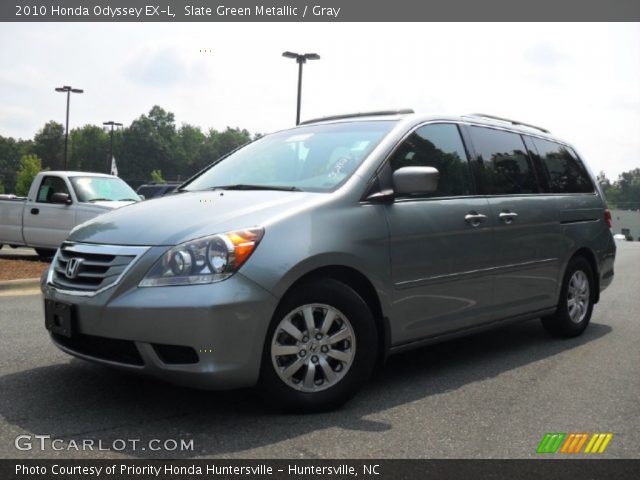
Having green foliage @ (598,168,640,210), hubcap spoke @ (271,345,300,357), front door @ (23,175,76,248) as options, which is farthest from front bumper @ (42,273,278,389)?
green foliage @ (598,168,640,210)

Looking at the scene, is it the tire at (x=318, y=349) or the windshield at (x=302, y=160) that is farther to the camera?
the windshield at (x=302, y=160)

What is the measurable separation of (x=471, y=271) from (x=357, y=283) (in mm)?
1093

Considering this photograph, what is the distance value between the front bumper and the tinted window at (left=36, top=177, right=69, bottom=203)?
1038cm

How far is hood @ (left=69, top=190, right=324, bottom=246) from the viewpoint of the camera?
12.1 feet

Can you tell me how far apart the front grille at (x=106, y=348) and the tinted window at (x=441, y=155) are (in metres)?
1.96

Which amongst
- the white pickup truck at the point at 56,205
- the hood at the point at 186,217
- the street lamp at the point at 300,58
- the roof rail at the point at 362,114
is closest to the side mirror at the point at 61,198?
the white pickup truck at the point at 56,205

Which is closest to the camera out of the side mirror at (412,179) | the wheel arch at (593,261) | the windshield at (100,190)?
the side mirror at (412,179)

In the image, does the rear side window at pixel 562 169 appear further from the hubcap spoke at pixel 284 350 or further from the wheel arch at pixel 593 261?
the hubcap spoke at pixel 284 350

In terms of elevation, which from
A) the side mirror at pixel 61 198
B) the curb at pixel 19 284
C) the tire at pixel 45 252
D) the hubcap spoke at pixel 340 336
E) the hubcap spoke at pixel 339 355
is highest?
the side mirror at pixel 61 198

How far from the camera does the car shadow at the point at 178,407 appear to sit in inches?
137

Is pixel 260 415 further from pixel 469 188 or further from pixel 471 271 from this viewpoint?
pixel 469 188

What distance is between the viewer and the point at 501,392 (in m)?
4.53

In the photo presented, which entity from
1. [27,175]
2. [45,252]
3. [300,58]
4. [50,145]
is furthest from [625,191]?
[45,252]

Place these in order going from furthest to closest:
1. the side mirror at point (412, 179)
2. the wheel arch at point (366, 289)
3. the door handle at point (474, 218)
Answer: the door handle at point (474, 218) → the side mirror at point (412, 179) → the wheel arch at point (366, 289)
